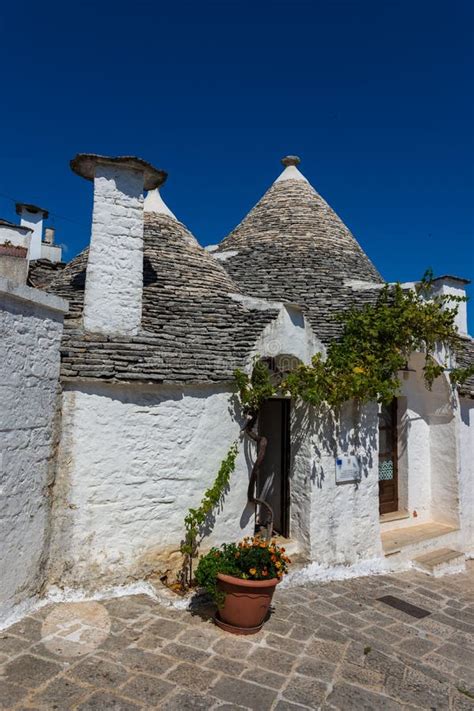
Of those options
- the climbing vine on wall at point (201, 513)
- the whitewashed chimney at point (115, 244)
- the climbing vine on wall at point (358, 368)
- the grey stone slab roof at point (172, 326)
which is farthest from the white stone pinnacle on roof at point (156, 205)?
the climbing vine on wall at point (201, 513)

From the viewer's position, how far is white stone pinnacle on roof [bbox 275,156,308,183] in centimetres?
1325

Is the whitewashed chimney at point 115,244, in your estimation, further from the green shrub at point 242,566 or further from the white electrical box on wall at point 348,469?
the white electrical box on wall at point 348,469

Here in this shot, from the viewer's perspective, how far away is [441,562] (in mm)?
8266

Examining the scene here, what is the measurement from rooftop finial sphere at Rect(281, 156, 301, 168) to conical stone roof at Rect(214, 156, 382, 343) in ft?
0.09

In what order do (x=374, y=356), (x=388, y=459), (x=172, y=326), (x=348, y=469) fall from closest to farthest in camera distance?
(x=172, y=326) → (x=348, y=469) → (x=374, y=356) → (x=388, y=459)

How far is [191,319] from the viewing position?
7152 mm

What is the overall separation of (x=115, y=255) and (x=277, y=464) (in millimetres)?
4337

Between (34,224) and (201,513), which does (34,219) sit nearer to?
(34,224)

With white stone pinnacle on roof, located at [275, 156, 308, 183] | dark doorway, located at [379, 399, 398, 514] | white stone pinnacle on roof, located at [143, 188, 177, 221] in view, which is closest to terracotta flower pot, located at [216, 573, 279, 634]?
dark doorway, located at [379, 399, 398, 514]

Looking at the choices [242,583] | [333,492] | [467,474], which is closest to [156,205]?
[333,492]

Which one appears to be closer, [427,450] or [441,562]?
[441,562]

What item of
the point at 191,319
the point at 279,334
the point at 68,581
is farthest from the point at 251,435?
the point at 68,581

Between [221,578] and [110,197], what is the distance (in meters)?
5.05

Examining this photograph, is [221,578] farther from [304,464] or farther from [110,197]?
[110,197]
